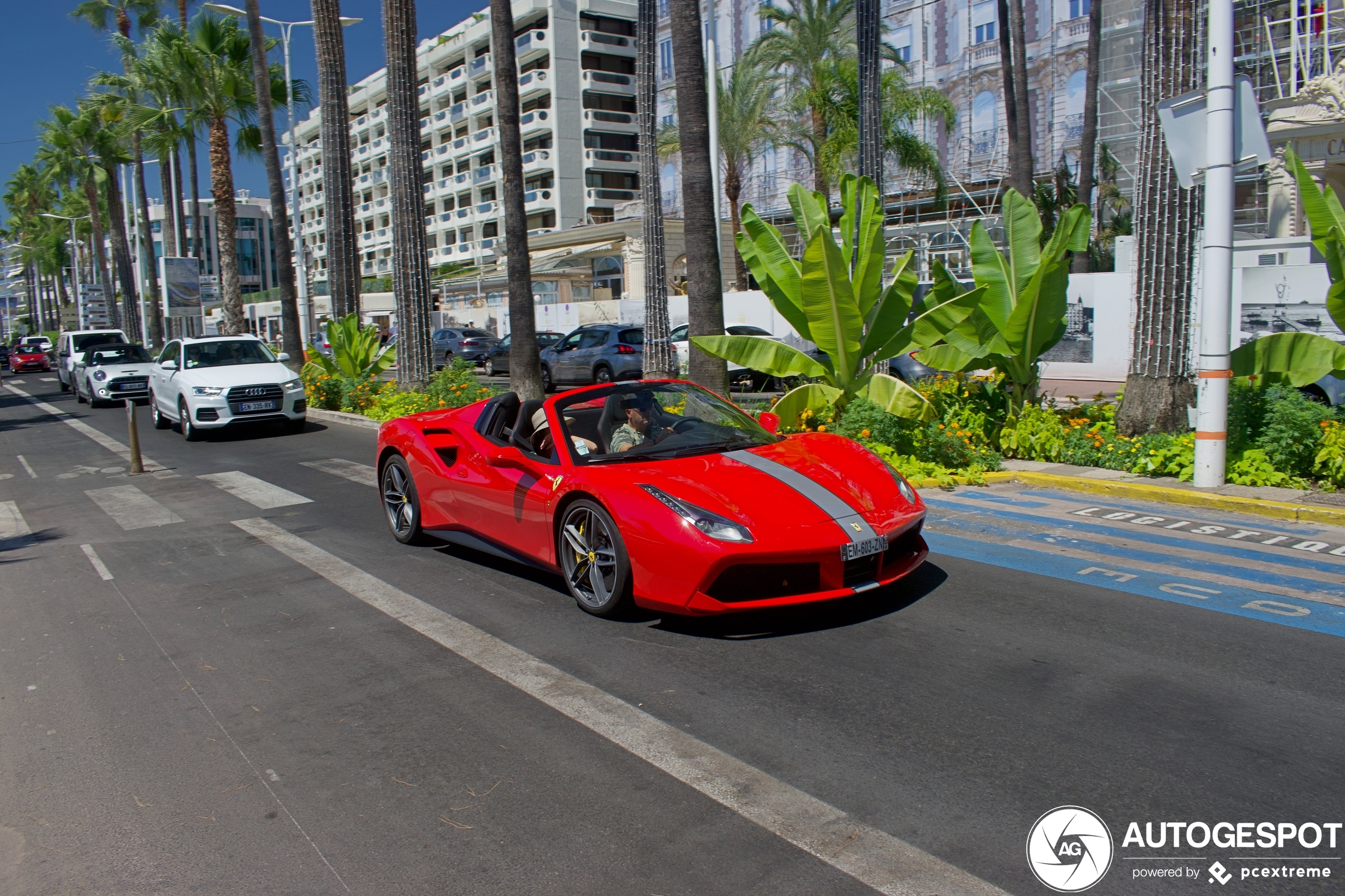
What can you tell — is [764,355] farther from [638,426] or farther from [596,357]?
[596,357]

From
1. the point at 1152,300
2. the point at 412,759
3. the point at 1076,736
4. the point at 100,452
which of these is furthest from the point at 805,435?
the point at 100,452

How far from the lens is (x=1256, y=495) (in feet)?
28.0

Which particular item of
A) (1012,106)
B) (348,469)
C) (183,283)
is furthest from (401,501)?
(183,283)

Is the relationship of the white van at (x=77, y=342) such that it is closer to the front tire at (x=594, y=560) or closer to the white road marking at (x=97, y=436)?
the white road marking at (x=97, y=436)

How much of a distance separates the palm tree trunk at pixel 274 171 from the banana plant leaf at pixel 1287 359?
71.6 feet

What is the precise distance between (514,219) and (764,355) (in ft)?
24.3

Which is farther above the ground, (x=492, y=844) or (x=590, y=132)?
(x=590, y=132)

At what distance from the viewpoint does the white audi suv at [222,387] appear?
16750 mm

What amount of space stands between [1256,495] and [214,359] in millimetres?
16741

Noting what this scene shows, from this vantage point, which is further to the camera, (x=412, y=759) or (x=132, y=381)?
(x=132, y=381)

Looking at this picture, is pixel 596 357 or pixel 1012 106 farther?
pixel 1012 106

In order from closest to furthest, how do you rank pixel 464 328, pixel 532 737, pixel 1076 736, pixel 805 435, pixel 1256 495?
pixel 1076 736, pixel 532 737, pixel 805 435, pixel 1256 495, pixel 464 328

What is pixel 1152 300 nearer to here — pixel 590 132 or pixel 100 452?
pixel 100 452

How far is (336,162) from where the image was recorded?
21984 millimetres
